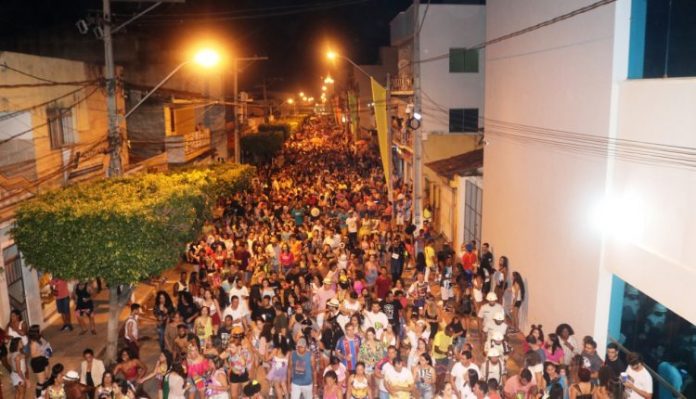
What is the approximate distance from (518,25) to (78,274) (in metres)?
10.0

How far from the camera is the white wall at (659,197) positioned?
7273mm

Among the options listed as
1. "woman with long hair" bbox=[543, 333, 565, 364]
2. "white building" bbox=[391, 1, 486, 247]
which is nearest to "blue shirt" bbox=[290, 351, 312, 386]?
"woman with long hair" bbox=[543, 333, 565, 364]

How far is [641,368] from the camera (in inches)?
298

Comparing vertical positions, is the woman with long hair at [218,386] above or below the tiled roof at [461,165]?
below

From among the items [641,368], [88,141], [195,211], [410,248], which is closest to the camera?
[641,368]

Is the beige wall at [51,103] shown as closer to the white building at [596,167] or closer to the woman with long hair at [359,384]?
the woman with long hair at [359,384]

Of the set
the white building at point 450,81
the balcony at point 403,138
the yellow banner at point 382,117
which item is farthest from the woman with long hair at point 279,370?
the balcony at point 403,138

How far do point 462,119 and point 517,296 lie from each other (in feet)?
47.5

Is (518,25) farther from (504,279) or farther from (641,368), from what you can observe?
(641,368)

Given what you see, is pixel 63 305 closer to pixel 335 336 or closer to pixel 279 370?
pixel 279 370

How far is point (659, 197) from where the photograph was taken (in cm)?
798

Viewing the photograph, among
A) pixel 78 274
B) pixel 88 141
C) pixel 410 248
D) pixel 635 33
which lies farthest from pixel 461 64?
pixel 78 274

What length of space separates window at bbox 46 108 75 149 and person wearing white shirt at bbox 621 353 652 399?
48.9 feet

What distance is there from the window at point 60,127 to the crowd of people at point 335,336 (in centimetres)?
492
